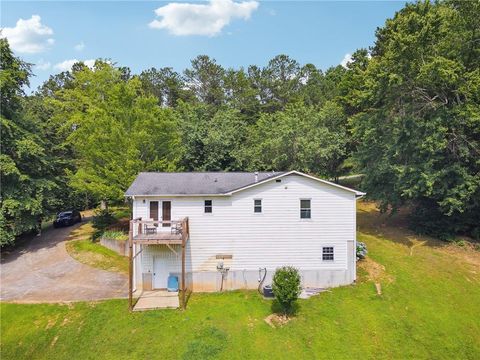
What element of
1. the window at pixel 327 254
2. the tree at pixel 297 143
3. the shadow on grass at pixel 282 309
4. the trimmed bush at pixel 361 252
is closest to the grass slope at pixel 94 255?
the shadow on grass at pixel 282 309

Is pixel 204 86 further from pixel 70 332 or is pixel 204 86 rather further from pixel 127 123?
pixel 70 332

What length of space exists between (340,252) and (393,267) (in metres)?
4.62

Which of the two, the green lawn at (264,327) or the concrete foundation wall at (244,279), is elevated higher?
the concrete foundation wall at (244,279)

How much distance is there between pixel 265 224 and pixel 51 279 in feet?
43.7

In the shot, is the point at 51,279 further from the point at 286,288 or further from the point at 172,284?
the point at 286,288

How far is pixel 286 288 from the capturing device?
17531 millimetres

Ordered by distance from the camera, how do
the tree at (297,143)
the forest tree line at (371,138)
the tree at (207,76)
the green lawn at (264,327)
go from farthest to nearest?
the tree at (207,76)
the tree at (297,143)
the forest tree line at (371,138)
the green lawn at (264,327)

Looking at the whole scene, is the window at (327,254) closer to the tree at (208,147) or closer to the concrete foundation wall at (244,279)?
the concrete foundation wall at (244,279)

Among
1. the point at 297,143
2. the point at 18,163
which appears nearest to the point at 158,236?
the point at 18,163

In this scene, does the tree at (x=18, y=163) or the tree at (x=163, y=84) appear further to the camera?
the tree at (x=163, y=84)

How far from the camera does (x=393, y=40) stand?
26.0m

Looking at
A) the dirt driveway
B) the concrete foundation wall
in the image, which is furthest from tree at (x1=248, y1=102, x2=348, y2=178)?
the dirt driveway

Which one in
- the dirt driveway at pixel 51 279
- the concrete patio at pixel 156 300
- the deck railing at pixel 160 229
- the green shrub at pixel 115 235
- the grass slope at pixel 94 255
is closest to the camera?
the concrete patio at pixel 156 300

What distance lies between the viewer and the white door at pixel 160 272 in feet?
67.1
